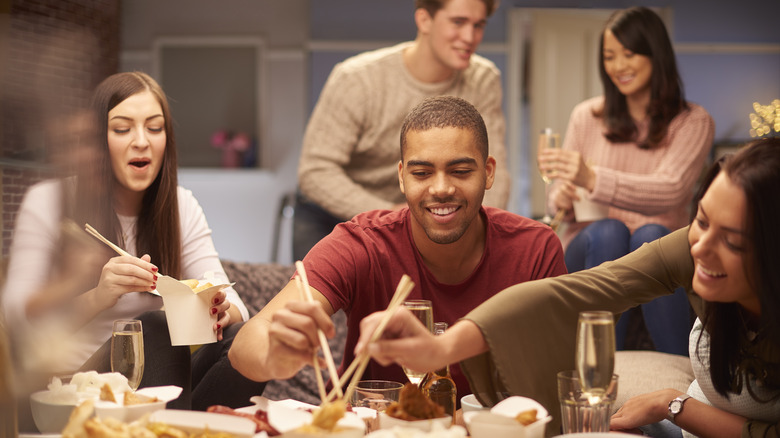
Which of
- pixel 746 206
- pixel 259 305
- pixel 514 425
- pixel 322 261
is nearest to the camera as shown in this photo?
pixel 514 425

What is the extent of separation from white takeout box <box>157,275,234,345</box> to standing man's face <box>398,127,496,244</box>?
0.48m

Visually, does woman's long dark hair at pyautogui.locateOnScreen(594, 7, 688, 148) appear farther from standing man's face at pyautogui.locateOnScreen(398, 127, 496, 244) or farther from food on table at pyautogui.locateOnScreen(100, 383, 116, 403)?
food on table at pyautogui.locateOnScreen(100, 383, 116, 403)

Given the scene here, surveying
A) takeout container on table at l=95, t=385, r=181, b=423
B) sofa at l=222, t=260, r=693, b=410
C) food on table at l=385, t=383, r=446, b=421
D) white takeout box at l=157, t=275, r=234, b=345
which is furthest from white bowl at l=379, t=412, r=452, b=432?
sofa at l=222, t=260, r=693, b=410

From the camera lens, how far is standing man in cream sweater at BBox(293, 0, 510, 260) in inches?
127

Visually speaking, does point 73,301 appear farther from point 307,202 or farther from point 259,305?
point 307,202

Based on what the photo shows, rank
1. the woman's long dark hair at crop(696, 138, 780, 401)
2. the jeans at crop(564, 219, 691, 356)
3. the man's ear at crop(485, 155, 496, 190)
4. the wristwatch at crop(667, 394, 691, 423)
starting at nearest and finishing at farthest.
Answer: the woman's long dark hair at crop(696, 138, 780, 401), the wristwatch at crop(667, 394, 691, 423), the man's ear at crop(485, 155, 496, 190), the jeans at crop(564, 219, 691, 356)

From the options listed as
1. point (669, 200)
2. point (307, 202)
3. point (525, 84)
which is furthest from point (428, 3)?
point (525, 84)

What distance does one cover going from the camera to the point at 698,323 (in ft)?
5.92

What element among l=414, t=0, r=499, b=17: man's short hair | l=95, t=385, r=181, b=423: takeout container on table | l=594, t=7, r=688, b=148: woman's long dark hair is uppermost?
l=414, t=0, r=499, b=17: man's short hair

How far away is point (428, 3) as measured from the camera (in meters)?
3.24

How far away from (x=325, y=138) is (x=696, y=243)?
2.13 m

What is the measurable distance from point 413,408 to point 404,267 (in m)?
0.70

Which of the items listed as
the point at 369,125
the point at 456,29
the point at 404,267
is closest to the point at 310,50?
the point at 369,125

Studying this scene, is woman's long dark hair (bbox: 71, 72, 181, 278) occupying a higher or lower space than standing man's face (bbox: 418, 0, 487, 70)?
lower
